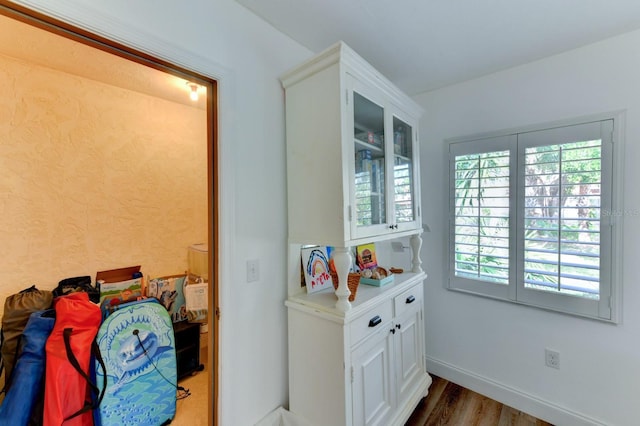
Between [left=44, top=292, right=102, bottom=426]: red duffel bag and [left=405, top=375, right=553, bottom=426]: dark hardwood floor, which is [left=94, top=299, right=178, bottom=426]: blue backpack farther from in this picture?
[left=405, top=375, right=553, bottom=426]: dark hardwood floor

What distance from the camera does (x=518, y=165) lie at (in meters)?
1.81

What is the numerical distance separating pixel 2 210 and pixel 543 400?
3732mm

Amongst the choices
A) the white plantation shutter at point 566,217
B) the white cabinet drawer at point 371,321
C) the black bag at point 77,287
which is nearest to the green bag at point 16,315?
the black bag at point 77,287

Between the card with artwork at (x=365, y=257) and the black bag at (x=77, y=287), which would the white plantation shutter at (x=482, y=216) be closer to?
the card with artwork at (x=365, y=257)

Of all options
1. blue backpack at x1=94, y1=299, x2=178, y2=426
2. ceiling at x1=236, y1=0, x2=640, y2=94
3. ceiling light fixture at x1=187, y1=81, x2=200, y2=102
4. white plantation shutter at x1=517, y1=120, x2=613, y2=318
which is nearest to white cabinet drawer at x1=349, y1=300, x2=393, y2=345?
white plantation shutter at x1=517, y1=120, x2=613, y2=318

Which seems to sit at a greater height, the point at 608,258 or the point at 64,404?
the point at 608,258

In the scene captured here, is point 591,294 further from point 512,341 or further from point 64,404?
point 64,404

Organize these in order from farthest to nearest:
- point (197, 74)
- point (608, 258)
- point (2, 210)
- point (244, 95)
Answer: point (2, 210), point (608, 258), point (244, 95), point (197, 74)

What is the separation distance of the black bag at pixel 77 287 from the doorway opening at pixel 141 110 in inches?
4.7

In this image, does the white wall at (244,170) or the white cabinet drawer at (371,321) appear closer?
the white wall at (244,170)

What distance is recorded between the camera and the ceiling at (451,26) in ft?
4.21

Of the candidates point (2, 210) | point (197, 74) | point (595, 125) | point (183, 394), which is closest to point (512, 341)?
point (595, 125)

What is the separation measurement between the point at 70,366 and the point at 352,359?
4.77 feet

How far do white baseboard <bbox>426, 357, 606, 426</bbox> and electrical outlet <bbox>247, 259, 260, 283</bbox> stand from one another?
1.83 metres
